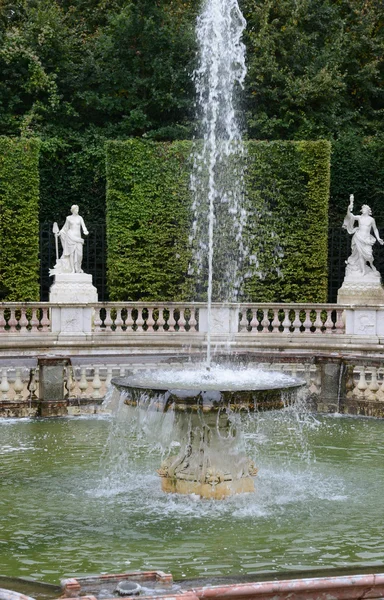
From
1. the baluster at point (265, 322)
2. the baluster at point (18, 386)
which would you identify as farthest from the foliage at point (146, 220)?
the baluster at point (18, 386)

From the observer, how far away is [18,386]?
14305 millimetres

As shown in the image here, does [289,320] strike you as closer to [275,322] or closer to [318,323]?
[275,322]

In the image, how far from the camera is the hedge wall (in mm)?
24359

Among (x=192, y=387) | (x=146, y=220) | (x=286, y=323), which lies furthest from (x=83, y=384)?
(x=146, y=220)

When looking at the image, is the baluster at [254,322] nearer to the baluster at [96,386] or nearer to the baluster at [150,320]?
the baluster at [150,320]

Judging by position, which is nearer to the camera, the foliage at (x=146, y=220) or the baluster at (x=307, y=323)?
the baluster at (x=307, y=323)

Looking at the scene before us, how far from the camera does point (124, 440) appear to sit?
40.1ft

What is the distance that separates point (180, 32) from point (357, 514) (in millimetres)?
21031

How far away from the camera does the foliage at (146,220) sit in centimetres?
2439

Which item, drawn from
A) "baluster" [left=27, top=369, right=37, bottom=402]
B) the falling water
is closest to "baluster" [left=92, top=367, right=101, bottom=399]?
"baluster" [left=27, top=369, right=37, bottom=402]

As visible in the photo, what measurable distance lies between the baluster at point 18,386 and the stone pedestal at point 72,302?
5201 mm

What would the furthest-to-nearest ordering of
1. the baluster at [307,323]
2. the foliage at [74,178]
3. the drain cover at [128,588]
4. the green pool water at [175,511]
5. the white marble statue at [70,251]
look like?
the foliage at [74,178]
the white marble statue at [70,251]
the baluster at [307,323]
the green pool water at [175,511]
the drain cover at [128,588]

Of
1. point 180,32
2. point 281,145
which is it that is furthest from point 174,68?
point 281,145

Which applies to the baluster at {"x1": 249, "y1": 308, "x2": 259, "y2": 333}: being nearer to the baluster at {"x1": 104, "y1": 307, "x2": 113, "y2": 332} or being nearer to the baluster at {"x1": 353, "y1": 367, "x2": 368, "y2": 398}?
the baluster at {"x1": 104, "y1": 307, "x2": 113, "y2": 332}
